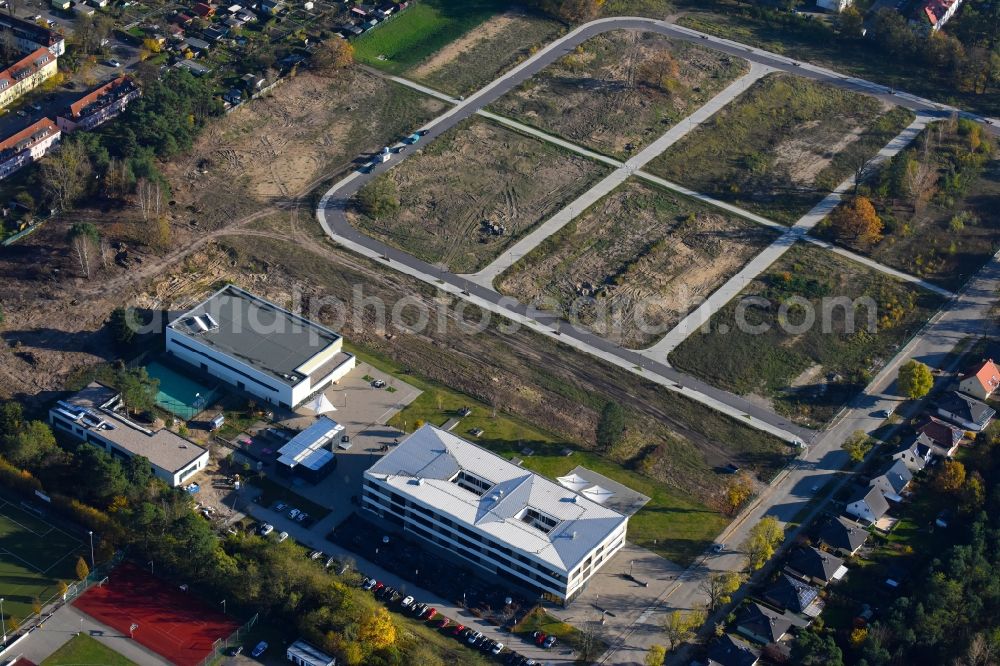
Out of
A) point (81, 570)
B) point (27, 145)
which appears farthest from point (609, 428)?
point (27, 145)

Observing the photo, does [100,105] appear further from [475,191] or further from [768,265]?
[768,265]

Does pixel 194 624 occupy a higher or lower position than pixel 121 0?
lower

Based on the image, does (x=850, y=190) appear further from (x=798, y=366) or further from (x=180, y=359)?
(x=180, y=359)

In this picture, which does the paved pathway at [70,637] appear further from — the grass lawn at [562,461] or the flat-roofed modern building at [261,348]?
the grass lawn at [562,461]

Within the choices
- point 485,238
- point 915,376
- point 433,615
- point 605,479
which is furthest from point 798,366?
point 433,615

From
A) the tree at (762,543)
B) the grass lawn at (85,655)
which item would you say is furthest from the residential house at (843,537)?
the grass lawn at (85,655)
